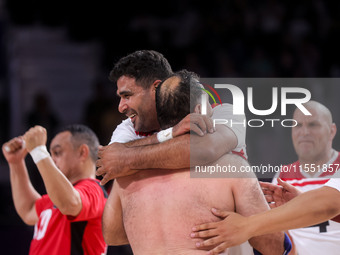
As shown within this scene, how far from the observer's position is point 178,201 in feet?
7.82

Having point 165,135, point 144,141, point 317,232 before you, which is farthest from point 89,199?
point 317,232

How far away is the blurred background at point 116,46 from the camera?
7480mm

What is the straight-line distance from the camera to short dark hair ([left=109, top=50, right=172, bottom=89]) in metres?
2.92

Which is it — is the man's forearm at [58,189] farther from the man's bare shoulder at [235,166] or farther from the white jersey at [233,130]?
the man's bare shoulder at [235,166]

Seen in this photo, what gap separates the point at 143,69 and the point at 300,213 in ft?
3.98

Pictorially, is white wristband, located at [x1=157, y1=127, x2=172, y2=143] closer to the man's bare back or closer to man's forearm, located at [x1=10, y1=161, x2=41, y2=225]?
the man's bare back

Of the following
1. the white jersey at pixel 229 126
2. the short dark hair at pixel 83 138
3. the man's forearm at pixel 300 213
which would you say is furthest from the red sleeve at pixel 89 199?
the man's forearm at pixel 300 213

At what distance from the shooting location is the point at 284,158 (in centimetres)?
384

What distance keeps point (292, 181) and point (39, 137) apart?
187 cm

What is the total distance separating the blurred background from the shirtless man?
371cm

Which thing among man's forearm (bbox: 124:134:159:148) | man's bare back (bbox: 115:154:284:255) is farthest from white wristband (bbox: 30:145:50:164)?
man's bare back (bbox: 115:154:284:255)

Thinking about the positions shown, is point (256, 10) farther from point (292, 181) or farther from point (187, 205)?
point (187, 205)

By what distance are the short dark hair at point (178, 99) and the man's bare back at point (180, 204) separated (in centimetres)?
27

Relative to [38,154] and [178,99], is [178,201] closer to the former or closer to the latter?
[178,99]
